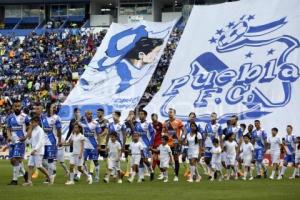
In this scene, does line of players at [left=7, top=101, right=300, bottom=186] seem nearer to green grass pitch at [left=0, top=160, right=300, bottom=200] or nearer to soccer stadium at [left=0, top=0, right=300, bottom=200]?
soccer stadium at [left=0, top=0, right=300, bottom=200]

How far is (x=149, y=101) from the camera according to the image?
5097 cm

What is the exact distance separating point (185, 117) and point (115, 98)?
7.32 meters

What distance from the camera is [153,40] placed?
51156mm

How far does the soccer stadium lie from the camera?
24984 mm

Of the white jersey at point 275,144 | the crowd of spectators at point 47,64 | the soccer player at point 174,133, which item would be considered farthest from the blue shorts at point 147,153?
the crowd of spectators at point 47,64

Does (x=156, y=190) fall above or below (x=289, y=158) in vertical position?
below

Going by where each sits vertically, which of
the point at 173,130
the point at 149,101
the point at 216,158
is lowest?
the point at 216,158

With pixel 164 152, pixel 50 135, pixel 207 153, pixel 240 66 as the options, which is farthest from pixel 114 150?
pixel 240 66

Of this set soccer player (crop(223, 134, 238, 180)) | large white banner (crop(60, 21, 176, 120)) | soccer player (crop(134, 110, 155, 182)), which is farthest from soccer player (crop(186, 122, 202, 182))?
large white banner (crop(60, 21, 176, 120))

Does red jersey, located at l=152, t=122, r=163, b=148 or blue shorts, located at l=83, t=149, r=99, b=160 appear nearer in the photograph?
blue shorts, located at l=83, t=149, r=99, b=160

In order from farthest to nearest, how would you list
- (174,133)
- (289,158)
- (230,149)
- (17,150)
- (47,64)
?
1. (47,64)
2. (289,158)
3. (174,133)
4. (230,149)
5. (17,150)

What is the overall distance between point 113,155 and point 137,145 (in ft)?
3.03

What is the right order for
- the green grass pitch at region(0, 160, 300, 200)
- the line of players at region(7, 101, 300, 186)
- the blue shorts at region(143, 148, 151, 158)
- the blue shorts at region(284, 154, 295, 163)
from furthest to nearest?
the blue shorts at region(284, 154, 295, 163)
the blue shorts at region(143, 148, 151, 158)
the line of players at region(7, 101, 300, 186)
the green grass pitch at region(0, 160, 300, 200)

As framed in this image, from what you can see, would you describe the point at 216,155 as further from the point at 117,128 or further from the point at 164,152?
the point at 117,128
